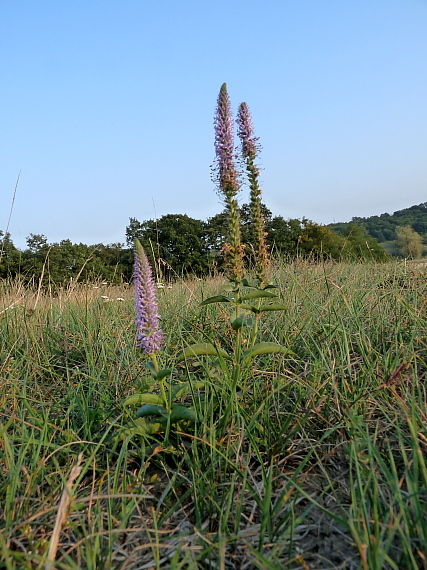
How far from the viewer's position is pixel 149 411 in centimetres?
204

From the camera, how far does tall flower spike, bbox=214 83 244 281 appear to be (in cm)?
306

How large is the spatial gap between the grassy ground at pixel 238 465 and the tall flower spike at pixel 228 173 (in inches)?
28.5

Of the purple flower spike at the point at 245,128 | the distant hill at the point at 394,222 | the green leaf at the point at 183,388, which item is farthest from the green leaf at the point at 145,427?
the distant hill at the point at 394,222

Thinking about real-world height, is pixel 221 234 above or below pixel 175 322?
above

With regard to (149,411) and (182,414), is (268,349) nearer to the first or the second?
(182,414)

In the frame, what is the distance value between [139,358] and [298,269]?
325 cm

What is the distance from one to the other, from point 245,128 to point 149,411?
2.40 meters

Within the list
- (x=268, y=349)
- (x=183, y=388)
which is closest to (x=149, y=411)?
(x=183, y=388)

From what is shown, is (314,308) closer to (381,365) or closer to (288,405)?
(381,365)

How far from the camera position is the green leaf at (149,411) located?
2027 mm

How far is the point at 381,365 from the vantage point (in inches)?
101

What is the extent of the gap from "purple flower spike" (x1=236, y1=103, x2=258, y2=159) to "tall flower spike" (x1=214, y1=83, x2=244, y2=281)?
41 centimetres

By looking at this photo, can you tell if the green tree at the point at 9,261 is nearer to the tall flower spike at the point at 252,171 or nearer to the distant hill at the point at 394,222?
the tall flower spike at the point at 252,171

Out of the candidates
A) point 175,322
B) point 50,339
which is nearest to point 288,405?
point 175,322
